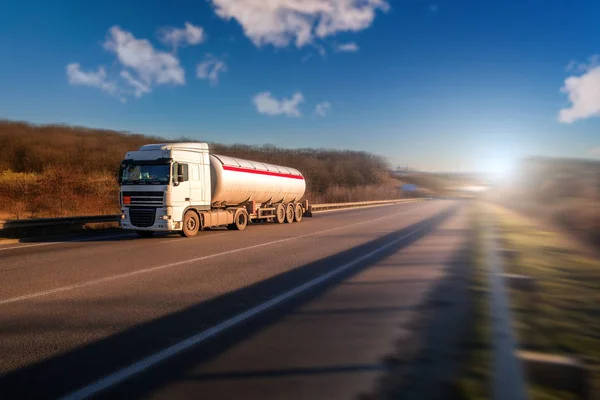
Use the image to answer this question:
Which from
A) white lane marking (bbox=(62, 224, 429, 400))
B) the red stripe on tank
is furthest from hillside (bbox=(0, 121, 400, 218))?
white lane marking (bbox=(62, 224, 429, 400))

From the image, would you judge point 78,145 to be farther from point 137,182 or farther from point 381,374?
point 381,374

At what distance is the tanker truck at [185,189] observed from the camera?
→ 16.1 meters

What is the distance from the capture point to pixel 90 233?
61.1 feet

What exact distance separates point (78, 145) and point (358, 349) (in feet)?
146

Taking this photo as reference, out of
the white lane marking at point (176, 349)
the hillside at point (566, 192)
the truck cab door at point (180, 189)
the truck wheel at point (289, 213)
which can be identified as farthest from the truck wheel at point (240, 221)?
the hillside at point (566, 192)

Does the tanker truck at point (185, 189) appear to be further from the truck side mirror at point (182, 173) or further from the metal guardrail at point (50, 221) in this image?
the metal guardrail at point (50, 221)

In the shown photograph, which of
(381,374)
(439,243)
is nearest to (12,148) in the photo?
(439,243)

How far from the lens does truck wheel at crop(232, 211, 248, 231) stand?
67.1 ft

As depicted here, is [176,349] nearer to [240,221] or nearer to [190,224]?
Answer: [190,224]

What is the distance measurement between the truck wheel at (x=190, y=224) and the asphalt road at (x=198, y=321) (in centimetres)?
470

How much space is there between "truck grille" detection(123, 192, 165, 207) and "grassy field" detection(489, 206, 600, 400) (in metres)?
11.2

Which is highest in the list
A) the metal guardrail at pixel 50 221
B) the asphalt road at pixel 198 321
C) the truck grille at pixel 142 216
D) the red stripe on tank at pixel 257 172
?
the red stripe on tank at pixel 257 172

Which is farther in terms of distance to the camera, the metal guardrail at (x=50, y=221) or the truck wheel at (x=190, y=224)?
the truck wheel at (x=190, y=224)

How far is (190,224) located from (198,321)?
11.8m
